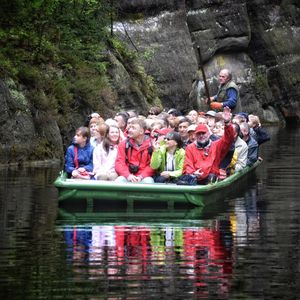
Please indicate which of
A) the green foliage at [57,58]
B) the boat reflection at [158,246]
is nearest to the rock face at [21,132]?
the green foliage at [57,58]

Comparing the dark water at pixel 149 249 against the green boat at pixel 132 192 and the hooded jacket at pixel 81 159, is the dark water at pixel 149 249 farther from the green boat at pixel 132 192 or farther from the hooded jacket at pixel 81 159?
the hooded jacket at pixel 81 159

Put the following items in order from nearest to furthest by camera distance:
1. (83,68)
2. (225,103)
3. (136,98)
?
1. (225,103)
2. (83,68)
3. (136,98)

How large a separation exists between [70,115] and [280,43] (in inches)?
1073

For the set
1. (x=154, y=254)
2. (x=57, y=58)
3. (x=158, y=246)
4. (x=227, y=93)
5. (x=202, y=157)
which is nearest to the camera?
(x=154, y=254)

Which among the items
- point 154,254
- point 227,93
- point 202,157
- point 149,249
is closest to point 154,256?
point 154,254

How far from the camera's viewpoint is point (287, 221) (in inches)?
554

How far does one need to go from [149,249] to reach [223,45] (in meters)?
39.4

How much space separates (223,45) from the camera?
50.5m

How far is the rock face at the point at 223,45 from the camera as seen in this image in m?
47.6

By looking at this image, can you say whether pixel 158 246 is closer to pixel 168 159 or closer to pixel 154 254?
pixel 154 254

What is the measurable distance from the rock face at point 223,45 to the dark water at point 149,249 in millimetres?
28744

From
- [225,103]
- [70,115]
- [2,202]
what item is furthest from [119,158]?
[70,115]

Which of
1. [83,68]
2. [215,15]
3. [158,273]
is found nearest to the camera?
[158,273]

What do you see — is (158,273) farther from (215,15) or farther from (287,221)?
(215,15)
